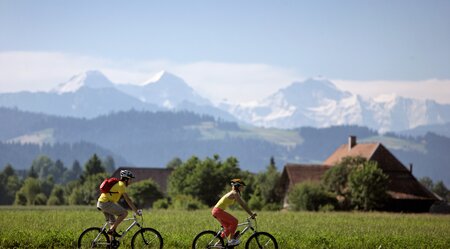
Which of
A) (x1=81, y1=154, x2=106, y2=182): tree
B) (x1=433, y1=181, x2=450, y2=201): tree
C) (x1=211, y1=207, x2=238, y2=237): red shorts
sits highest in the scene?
(x1=211, y1=207, x2=238, y2=237): red shorts


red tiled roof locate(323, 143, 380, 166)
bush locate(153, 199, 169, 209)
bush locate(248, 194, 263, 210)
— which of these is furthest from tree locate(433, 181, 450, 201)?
bush locate(153, 199, 169, 209)

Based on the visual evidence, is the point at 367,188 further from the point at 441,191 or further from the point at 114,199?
the point at 441,191

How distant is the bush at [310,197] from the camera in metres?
72.4

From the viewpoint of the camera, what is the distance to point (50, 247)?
2308 centimetres

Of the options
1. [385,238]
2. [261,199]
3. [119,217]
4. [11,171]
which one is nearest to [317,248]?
[385,238]

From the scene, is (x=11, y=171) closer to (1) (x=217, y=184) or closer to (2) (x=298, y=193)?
(1) (x=217, y=184)

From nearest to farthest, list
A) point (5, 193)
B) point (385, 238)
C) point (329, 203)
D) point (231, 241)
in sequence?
1. point (231, 241)
2. point (385, 238)
3. point (329, 203)
4. point (5, 193)

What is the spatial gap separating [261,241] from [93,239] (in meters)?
4.90

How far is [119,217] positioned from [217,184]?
66.9 meters

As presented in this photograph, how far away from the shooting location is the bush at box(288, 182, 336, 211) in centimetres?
7238

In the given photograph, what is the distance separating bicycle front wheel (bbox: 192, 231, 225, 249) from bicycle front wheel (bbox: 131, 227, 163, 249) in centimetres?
116

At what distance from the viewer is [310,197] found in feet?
238

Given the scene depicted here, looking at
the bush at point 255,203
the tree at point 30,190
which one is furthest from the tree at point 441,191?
the bush at point 255,203

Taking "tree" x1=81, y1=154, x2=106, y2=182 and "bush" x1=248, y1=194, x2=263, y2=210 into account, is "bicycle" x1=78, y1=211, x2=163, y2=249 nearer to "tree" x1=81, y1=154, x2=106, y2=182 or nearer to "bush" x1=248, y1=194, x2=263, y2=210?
"bush" x1=248, y1=194, x2=263, y2=210
